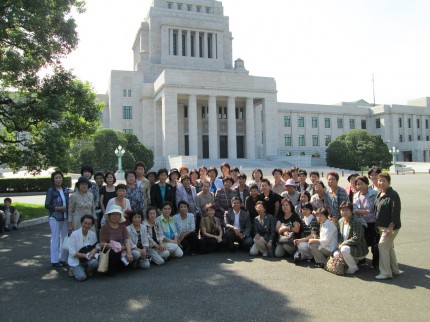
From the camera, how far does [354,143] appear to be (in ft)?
173

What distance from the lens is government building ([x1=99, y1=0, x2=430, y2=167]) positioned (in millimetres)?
45844

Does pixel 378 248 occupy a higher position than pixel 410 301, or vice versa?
pixel 378 248

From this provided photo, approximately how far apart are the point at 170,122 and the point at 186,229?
37256 millimetres

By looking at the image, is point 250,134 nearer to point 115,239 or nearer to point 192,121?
point 192,121

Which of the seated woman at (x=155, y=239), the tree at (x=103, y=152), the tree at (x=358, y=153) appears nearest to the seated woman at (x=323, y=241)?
the seated woman at (x=155, y=239)

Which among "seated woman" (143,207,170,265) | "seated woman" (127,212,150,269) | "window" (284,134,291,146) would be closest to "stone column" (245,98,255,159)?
"window" (284,134,291,146)

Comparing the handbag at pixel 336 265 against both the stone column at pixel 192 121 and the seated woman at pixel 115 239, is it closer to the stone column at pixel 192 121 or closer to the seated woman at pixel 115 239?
the seated woman at pixel 115 239

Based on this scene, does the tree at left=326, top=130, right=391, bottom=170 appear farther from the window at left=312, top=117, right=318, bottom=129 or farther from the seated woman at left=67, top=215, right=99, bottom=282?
the seated woman at left=67, top=215, right=99, bottom=282

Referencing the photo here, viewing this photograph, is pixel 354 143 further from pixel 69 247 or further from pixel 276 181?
pixel 69 247

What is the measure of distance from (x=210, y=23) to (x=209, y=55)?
4.86m

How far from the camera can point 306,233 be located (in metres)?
7.71

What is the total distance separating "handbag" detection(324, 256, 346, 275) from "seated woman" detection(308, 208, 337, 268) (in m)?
0.32

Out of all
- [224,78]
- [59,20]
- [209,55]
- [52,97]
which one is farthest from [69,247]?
[209,55]

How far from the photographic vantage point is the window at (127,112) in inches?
2079
